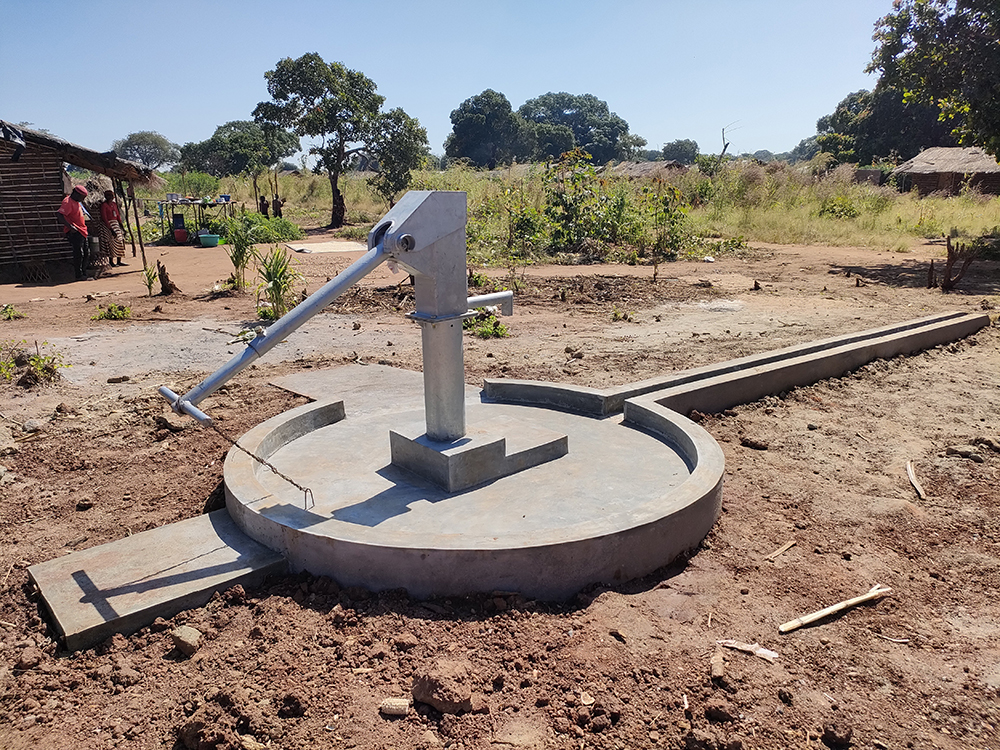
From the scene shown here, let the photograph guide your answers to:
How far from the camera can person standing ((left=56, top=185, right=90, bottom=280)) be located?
12.6 m

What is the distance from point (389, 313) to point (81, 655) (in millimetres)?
6809

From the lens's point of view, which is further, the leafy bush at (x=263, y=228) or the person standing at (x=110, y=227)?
the leafy bush at (x=263, y=228)

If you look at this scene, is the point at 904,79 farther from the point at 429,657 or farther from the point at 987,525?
the point at 429,657

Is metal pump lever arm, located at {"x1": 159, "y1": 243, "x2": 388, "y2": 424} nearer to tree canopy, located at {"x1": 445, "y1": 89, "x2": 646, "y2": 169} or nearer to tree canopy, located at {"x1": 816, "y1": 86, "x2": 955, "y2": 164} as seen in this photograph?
tree canopy, located at {"x1": 816, "y1": 86, "x2": 955, "y2": 164}

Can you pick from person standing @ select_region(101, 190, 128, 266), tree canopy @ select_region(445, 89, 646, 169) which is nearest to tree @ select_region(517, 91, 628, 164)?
tree canopy @ select_region(445, 89, 646, 169)

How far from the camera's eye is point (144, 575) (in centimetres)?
285

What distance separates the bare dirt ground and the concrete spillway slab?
0.07 metres

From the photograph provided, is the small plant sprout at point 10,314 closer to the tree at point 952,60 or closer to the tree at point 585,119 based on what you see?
the tree at point 952,60

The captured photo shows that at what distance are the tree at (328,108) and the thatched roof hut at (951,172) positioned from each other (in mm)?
20936

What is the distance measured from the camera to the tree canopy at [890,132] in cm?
3878

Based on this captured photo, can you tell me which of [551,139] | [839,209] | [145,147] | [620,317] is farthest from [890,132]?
[145,147]

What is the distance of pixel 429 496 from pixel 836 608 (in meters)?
1.83

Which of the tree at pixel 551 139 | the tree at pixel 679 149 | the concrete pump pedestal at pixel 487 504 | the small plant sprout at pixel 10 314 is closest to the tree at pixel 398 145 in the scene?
the small plant sprout at pixel 10 314

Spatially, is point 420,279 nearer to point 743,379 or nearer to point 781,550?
point 781,550
